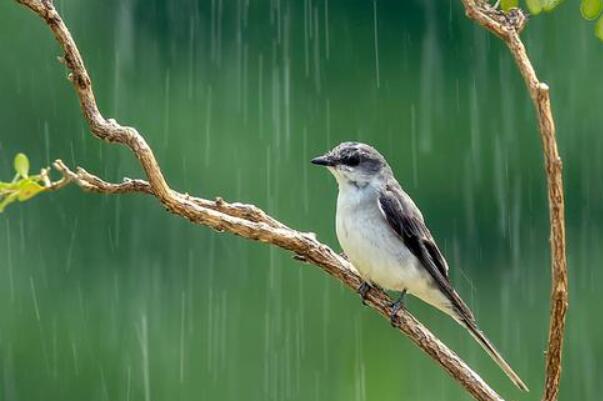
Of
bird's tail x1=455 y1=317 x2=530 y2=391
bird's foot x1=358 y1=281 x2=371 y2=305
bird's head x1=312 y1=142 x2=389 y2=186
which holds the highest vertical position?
bird's head x1=312 y1=142 x2=389 y2=186

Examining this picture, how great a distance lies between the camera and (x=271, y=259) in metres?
8.59

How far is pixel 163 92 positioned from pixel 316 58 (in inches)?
44.0

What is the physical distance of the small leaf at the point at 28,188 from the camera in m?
2.62

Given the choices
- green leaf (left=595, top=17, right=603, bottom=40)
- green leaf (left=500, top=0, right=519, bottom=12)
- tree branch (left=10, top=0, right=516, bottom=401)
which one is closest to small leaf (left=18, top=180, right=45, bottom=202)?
tree branch (left=10, top=0, right=516, bottom=401)

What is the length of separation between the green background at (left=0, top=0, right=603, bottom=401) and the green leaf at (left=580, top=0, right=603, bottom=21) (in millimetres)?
5353

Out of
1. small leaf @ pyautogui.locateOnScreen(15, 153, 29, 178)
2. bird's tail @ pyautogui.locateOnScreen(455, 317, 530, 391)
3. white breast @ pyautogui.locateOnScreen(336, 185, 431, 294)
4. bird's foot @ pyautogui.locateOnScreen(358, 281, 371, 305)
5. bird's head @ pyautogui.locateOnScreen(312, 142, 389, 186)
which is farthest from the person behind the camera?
bird's head @ pyautogui.locateOnScreen(312, 142, 389, 186)

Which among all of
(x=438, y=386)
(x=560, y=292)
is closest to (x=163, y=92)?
(x=438, y=386)

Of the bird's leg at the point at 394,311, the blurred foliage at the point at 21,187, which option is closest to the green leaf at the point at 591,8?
the blurred foliage at the point at 21,187

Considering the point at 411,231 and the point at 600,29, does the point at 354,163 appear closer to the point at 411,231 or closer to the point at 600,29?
the point at 411,231

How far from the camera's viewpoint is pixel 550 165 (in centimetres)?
291

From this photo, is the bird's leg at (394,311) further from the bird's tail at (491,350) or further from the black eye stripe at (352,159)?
the black eye stripe at (352,159)

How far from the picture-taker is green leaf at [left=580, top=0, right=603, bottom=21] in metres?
2.61

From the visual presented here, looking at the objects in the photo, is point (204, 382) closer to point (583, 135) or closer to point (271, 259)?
point (271, 259)

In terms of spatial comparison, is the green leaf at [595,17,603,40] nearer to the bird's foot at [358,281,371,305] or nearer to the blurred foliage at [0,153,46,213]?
the blurred foliage at [0,153,46,213]
